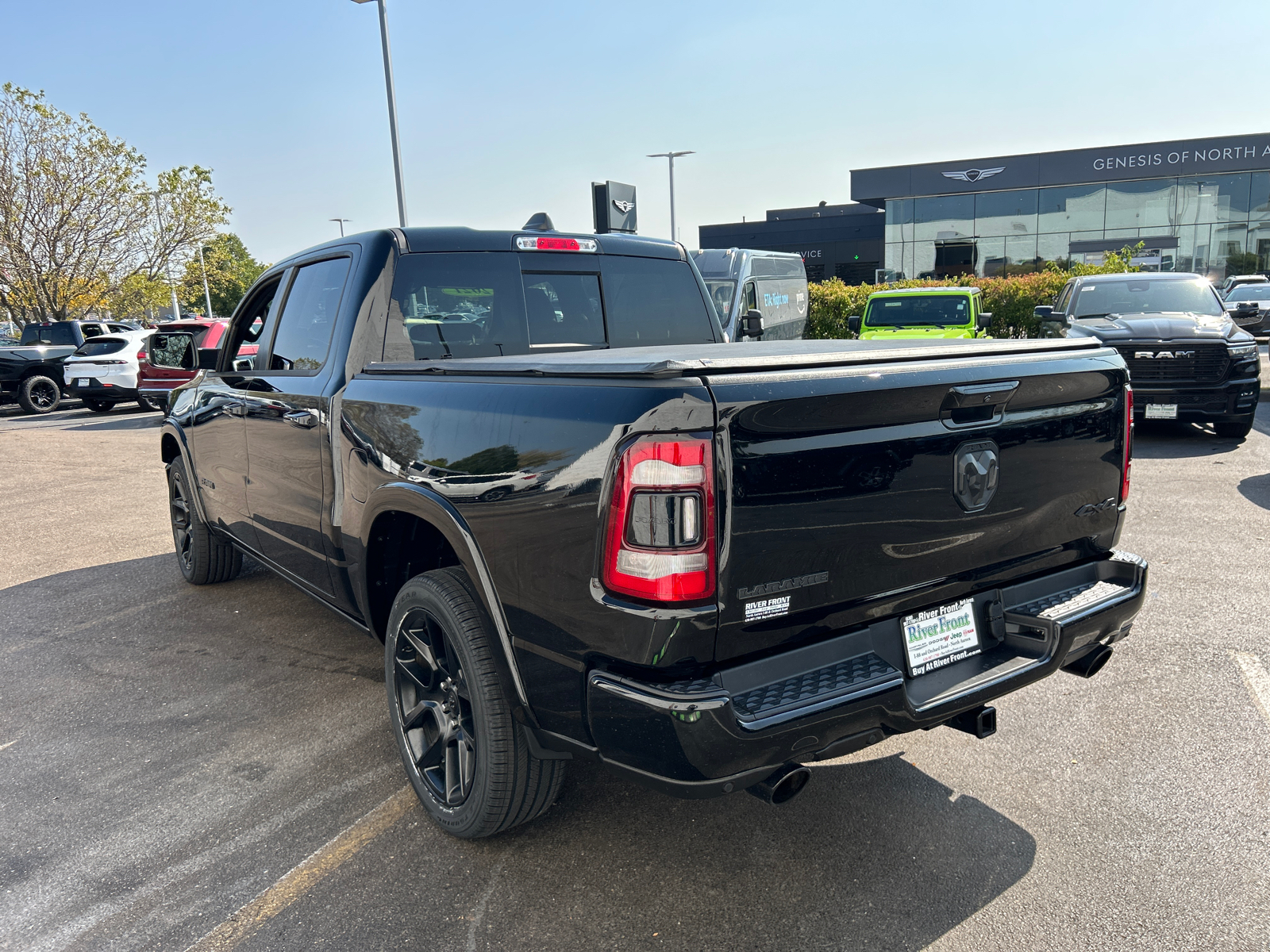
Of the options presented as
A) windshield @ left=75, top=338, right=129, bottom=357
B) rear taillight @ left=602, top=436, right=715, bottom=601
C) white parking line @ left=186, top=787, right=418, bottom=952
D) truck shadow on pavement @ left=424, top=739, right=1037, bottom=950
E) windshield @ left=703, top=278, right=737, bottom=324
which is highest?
windshield @ left=703, top=278, right=737, bottom=324

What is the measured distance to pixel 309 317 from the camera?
398 centimetres

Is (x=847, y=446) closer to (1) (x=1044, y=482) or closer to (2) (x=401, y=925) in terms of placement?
(1) (x=1044, y=482)

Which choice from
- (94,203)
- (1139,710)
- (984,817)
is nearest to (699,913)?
(984,817)

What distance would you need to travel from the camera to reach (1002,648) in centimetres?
269

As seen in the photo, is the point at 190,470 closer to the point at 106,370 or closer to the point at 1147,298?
the point at 1147,298

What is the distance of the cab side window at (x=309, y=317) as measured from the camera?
375cm

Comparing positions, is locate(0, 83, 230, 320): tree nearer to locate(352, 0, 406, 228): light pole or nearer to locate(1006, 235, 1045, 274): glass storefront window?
locate(352, 0, 406, 228): light pole

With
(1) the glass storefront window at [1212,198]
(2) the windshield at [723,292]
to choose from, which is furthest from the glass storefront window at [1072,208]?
(2) the windshield at [723,292]

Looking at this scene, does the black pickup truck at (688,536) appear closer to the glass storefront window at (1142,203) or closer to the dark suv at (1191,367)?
the dark suv at (1191,367)

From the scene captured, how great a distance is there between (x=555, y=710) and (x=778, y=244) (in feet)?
160

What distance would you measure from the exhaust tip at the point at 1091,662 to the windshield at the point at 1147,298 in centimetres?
906

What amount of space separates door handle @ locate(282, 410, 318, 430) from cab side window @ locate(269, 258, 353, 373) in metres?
0.19

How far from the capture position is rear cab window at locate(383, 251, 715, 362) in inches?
142

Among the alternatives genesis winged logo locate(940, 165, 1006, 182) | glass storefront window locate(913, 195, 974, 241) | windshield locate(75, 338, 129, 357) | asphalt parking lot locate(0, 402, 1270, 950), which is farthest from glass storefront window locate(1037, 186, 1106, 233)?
asphalt parking lot locate(0, 402, 1270, 950)
